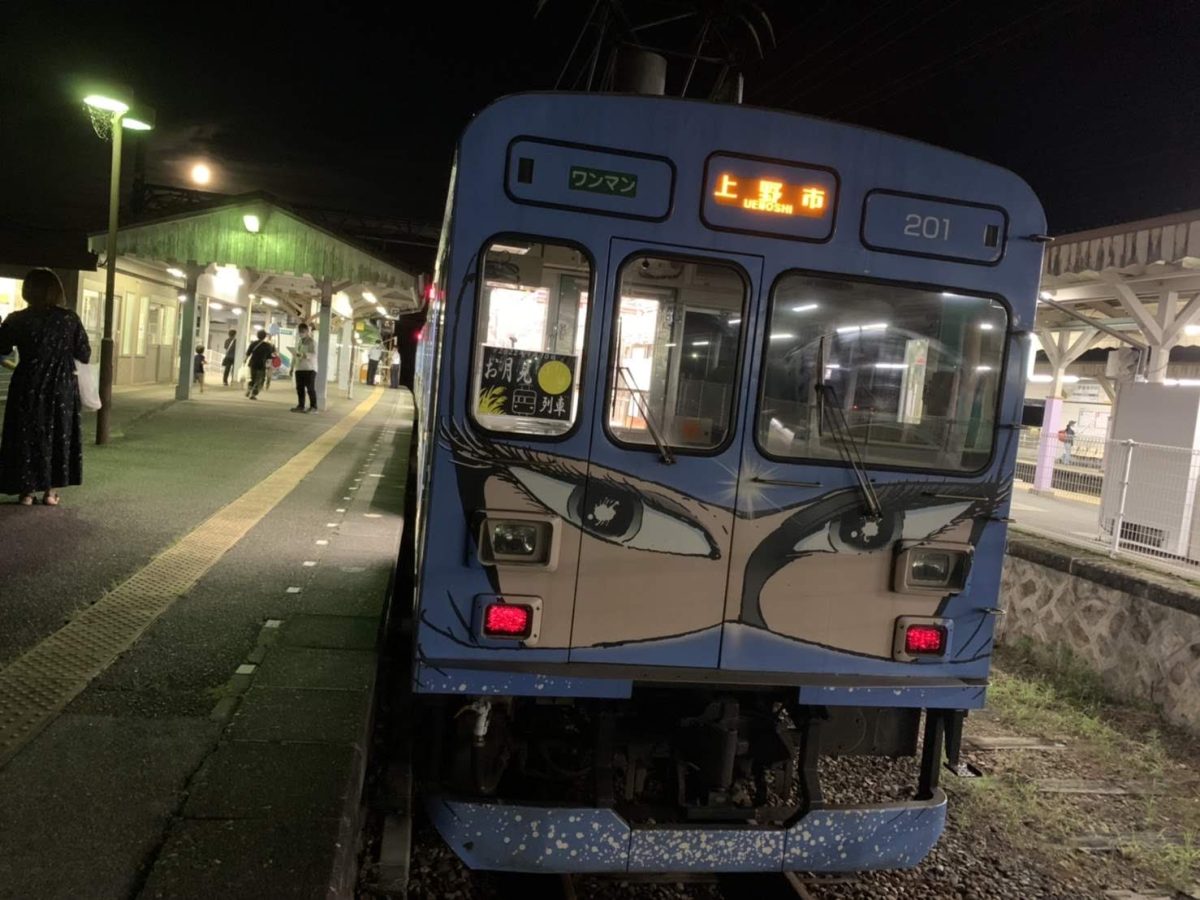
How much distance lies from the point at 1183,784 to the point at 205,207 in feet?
56.6

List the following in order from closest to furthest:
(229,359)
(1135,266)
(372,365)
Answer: (1135,266)
(229,359)
(372,365)

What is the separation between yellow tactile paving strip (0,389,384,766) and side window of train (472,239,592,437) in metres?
2.29

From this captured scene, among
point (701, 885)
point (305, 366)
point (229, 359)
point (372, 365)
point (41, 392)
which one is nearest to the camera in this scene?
point (701, 885)

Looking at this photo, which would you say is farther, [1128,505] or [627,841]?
[1128,505]

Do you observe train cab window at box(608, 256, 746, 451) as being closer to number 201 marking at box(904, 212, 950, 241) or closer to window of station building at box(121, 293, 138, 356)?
number 201 marking at box(904, 212, 950, 241)

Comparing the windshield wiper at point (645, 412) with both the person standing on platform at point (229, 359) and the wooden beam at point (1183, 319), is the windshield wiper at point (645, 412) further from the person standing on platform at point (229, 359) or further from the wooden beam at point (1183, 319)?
the person standing on platform at point (229, 359)

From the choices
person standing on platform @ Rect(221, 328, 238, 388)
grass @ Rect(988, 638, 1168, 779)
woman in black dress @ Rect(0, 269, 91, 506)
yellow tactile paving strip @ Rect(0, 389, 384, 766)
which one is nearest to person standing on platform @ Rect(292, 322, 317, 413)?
person standing on platform @ Rect(221, 328, 238, 388)

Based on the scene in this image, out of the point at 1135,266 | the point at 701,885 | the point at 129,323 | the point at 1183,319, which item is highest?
the point at 1135,266

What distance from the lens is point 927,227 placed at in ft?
11.5

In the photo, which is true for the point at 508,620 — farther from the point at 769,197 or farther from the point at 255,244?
the point at 255,244

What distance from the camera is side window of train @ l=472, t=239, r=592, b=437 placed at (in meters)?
3.21

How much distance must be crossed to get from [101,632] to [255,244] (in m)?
14.0

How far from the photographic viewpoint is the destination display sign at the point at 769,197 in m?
3.30

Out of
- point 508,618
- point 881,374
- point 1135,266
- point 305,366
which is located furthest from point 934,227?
point 305,366
